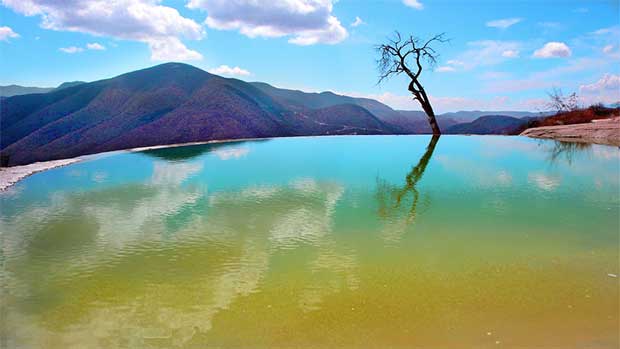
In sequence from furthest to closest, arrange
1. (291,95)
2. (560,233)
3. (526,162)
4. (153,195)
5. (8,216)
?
(291,95), (526,162), (153,195), (8,216), (560,233)

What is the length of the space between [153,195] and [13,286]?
3.30m

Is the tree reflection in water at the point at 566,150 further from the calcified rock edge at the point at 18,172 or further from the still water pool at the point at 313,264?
the calcified rock edge at the point at 18,172

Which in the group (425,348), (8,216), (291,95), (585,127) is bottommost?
(425,348)

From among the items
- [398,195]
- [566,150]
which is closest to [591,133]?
[566,150]

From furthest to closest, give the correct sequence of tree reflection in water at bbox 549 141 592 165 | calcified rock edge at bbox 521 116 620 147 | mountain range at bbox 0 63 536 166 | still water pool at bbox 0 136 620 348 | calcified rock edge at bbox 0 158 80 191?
mountain range at bbox 0 63 536 166
calcified rock edge at bbox 521 116 620 147
tree reflection in water at bbox 549 141 592 165
calcified rock edge at bbox 0 158 80 191
still water pool at bbox 0 136 620 348

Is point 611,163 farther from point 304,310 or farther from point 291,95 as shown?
point 291,95

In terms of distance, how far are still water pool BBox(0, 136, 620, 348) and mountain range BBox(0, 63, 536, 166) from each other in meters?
39.0

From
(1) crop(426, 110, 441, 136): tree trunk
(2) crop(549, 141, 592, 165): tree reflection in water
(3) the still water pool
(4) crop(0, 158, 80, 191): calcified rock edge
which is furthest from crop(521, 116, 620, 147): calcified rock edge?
(4) crop(0, 158, 80, 191): calcified rock edge

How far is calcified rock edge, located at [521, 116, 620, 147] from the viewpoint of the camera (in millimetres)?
12898

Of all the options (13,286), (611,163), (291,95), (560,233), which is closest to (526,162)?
(611,163)

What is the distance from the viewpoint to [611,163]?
8734mm

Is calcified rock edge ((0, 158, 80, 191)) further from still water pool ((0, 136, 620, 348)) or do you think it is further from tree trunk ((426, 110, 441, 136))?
tree trunk ((426, 110, 441, 136))

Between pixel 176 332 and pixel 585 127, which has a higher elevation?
pixel 585 127

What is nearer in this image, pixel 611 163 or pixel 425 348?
pixel 425 348
